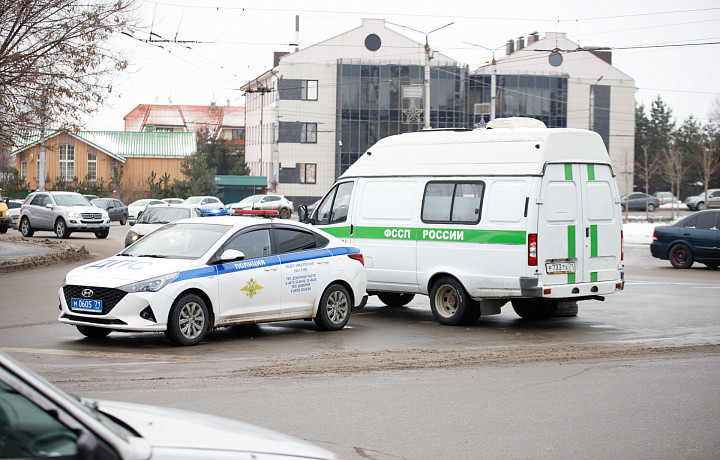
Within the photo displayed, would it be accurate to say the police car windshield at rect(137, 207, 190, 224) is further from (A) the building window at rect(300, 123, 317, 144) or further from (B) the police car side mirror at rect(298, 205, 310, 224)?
(A) the building window at rect(300, 123, 317, 144)

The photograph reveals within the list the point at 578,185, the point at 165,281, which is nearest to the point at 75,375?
the point at 165,281

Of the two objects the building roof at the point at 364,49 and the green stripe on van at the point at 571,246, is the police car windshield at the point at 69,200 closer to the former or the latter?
the green stripe on van at the point at 571,246

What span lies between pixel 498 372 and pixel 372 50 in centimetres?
6976

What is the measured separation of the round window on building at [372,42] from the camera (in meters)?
76.9

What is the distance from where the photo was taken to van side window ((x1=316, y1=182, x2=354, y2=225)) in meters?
15.5

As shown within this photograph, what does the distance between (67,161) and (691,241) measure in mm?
60086

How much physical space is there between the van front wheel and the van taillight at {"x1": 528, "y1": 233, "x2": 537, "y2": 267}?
126 cm

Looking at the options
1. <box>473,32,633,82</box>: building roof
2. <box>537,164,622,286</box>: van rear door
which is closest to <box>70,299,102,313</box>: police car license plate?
<box>537,164,622,286</box>: van rear door

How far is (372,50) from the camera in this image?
76.9 meters

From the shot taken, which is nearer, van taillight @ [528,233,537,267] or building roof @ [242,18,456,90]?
van taillight @ [528,233,537,267]

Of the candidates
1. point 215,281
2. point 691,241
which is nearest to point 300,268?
point 215,281

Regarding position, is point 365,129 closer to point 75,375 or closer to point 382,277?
point 382,277

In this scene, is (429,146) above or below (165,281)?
above

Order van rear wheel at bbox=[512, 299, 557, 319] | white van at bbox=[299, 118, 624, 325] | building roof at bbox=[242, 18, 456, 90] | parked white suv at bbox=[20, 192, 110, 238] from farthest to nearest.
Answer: building roof at bbox=[242, 18, 456, 90] → parked white suv at bbox=[20, 192, 110, 238] → van rear wheel at bbox=[512, 299, 557, 319] → white van at bbox=[299, 118, 624, 325]
